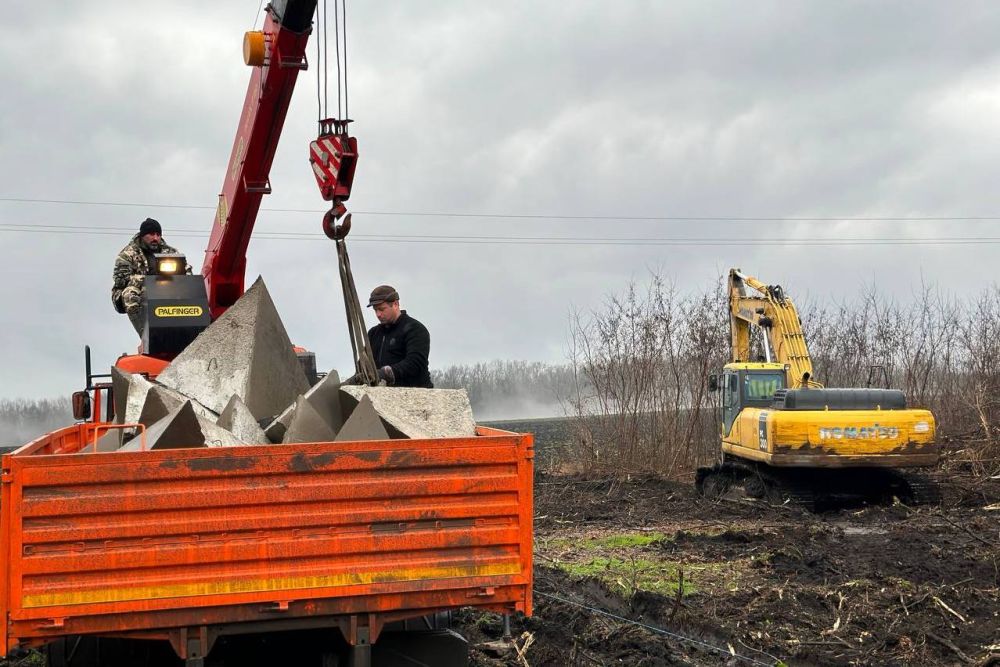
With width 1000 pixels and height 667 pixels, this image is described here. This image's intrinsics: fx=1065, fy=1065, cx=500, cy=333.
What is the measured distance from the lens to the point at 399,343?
7.38 meters

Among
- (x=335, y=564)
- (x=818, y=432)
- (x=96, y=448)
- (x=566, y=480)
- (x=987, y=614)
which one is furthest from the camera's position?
(x=566, y=480)

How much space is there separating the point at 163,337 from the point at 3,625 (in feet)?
14.2

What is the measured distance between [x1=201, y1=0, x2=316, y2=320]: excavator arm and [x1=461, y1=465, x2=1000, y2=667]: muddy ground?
383 centimetres

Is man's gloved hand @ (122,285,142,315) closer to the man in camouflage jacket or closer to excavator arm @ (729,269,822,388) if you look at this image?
the man in camouflage jacket

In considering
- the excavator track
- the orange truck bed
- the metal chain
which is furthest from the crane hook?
the excavator track

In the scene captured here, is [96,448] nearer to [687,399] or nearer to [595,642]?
[595,642]

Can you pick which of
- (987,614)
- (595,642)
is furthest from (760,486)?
(595,642)

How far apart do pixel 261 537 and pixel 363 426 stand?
2.64 feet

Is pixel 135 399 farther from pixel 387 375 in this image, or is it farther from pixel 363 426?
pixel 387 375

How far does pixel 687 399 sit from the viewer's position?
72.1 ft

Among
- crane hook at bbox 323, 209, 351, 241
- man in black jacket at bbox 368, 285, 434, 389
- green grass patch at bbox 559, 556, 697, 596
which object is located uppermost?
crane hook at bbox 323, 209, 351, 241

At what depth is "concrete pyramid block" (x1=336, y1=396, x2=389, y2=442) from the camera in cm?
502

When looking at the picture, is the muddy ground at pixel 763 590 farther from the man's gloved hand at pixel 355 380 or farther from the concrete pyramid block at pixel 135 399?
the concrete pyramid block at pixel 135 399

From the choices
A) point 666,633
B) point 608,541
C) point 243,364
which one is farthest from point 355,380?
point 608,541
